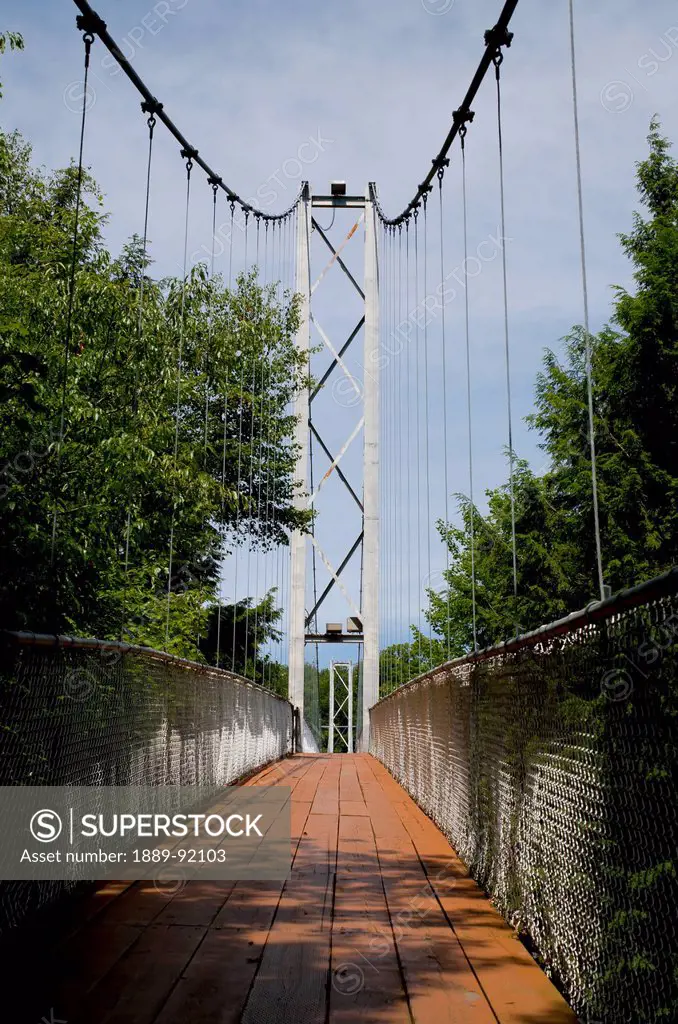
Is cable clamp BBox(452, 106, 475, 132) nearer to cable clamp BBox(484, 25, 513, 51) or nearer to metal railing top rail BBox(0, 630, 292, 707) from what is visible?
cable clamp BBox(484, 25, 513, 51)

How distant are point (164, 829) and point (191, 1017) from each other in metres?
2.57

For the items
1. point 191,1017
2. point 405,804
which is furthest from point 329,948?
point 405,804

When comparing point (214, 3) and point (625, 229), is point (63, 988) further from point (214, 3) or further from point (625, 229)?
point (625, 229)

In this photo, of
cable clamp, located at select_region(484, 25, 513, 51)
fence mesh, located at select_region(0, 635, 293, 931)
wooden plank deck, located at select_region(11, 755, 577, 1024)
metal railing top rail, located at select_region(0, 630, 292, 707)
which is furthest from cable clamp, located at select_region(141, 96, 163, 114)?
wooden plank deck, located at select_region(11, 755, 577, 1024)

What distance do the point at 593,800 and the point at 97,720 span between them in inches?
73.6

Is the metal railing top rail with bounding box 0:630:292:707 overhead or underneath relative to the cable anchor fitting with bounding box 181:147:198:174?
underneath

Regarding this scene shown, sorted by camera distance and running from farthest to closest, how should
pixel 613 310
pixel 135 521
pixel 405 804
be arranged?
pixel 613 310
pixel 135 521
pixel 405 804

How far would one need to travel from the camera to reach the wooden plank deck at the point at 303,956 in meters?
2.17

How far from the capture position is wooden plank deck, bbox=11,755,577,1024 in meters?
2.17

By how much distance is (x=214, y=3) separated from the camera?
279 inches

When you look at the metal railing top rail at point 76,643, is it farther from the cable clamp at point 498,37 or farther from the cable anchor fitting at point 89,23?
the cable clamp at point 498,37

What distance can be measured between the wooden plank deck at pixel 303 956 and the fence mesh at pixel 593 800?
0.49 ft

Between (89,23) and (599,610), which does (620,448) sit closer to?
(89,23)

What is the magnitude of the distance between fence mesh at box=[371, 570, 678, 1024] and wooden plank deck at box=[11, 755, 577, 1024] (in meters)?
0.15
